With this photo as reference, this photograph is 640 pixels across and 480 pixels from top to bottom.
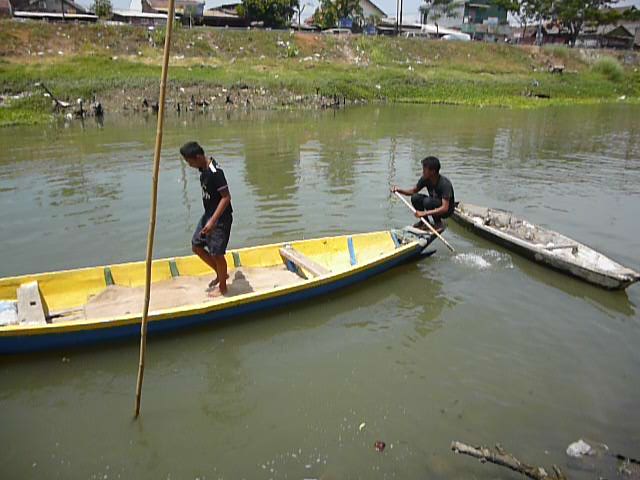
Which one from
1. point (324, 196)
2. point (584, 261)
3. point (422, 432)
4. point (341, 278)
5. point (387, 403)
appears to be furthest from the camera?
point (324, 196)

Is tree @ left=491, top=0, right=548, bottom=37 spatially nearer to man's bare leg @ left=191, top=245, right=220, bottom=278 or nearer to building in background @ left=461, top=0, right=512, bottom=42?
building in background @ left=461, top=0, right=512, bottom=42

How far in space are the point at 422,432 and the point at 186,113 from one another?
23569 mm

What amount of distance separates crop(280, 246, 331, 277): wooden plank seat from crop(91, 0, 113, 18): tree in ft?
166

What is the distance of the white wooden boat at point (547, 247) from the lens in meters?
6.45

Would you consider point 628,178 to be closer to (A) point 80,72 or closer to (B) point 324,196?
(B) point 324,196

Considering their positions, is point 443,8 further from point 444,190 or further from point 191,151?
point 191,151

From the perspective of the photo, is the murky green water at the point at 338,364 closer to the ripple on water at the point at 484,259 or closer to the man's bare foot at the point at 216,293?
the ripple on water at the point at 484,259

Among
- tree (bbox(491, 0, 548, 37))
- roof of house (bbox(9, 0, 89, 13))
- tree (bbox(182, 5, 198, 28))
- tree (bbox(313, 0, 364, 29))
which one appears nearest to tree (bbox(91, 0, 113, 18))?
roof of house (bbox(9, 0, 89, 13))

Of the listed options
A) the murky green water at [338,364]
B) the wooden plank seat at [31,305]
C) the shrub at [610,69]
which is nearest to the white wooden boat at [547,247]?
the murky green water at [338,364]

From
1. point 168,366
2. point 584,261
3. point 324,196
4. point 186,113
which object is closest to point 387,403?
point 168,366

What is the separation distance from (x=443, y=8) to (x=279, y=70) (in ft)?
160

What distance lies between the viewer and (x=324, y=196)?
1098 cm

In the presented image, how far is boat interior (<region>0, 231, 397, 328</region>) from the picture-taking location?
537 centimetres

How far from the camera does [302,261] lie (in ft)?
21.4
